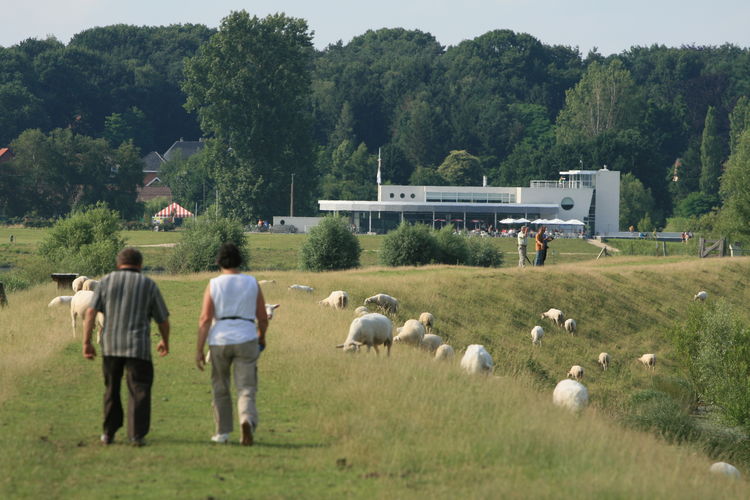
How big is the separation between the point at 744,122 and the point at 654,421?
463 feet

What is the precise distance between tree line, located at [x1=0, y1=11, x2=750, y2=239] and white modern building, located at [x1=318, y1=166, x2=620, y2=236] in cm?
540

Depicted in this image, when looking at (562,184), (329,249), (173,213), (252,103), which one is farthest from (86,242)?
(562,184)

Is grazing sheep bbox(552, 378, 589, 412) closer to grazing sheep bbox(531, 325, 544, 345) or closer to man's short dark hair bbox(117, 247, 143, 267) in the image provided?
man's short dark hair bbox(117, 247, 143, 267)

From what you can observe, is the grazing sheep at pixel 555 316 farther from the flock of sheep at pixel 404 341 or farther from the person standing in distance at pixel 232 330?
the person standing in distance at pixel 232 330

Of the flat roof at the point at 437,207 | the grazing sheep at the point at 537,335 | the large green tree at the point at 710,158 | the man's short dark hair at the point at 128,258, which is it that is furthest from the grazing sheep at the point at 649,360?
the large green tree at the point at 710,158

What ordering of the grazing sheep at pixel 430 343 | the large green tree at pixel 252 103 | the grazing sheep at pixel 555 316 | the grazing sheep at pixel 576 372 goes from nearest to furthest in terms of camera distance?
the grazing sheep at pixel 430 343
the grazing sheep at pixel 576 372
the grazing sheep at pixel 555 316
the large green tree at pixel 252 103

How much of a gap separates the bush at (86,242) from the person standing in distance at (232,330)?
121 ft

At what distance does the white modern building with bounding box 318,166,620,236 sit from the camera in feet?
432

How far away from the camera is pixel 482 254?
68.2 meters

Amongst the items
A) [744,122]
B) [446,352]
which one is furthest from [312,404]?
[744,122]

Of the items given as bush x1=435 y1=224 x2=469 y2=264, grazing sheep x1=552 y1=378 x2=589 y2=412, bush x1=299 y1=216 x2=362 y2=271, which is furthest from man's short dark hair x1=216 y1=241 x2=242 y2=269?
bush x1=435 y1=224 x2=469 y2=264

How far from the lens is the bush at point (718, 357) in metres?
34.8

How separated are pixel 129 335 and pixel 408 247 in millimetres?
49559

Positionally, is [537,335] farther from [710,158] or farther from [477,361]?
[710,158]
